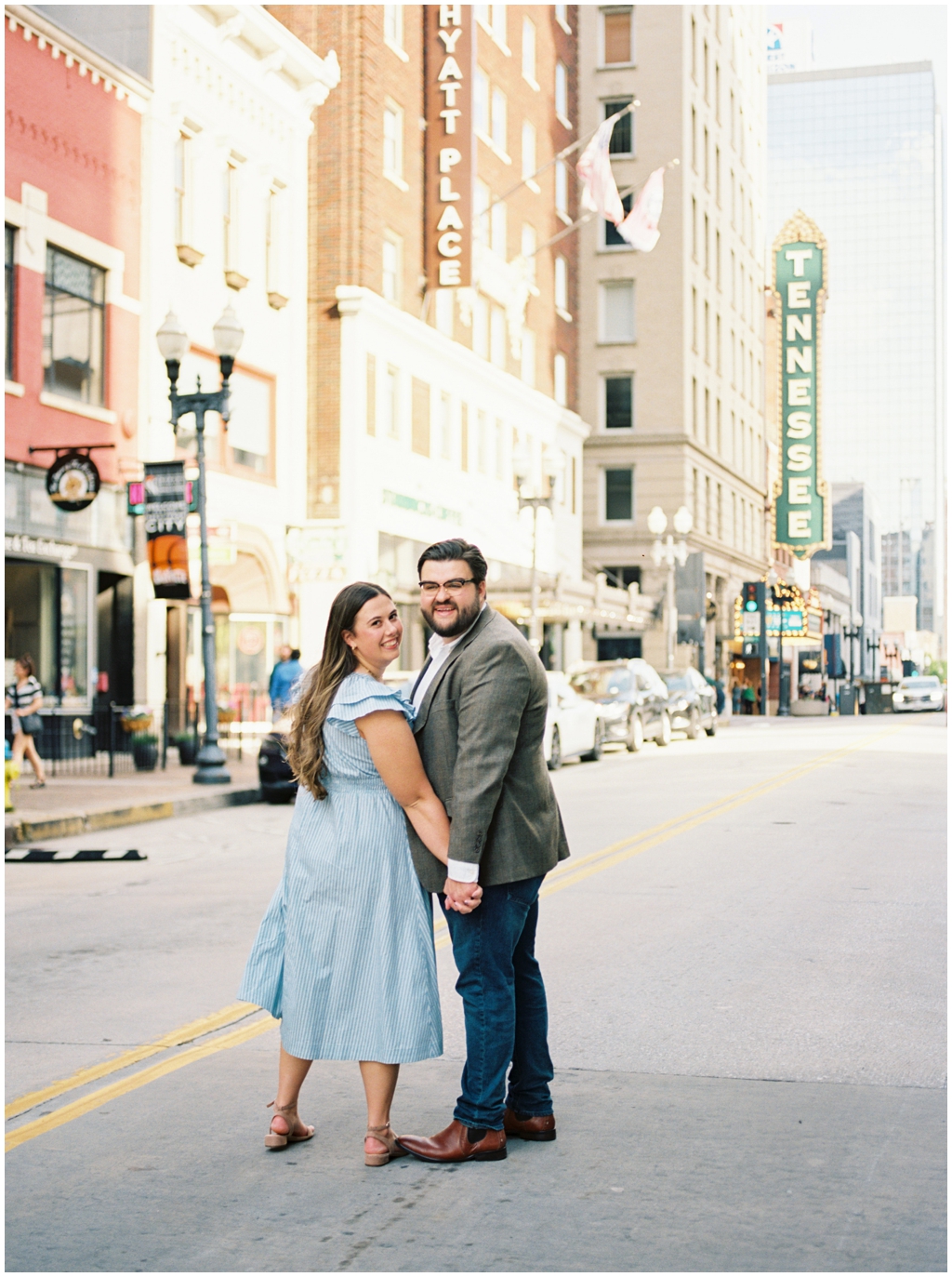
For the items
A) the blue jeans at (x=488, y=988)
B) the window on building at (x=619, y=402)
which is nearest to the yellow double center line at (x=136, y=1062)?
the blue jeans at (x=488, y=988)

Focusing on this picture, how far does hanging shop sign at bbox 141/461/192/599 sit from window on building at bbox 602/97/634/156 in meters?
39.9

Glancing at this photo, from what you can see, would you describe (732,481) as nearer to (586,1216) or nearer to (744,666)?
(744,666)

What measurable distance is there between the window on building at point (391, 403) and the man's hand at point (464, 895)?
98.6ft

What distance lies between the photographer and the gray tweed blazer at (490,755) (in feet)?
15.5

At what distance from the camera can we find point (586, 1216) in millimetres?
4285

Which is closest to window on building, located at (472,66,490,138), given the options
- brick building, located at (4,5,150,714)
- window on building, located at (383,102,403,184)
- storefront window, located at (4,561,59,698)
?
window on building, located at (383,102,403,184)

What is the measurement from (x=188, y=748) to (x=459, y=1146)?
58.7 ft

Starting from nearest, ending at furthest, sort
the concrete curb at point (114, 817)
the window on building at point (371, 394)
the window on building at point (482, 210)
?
the concrete curb at point (114, 817), the window on building at point (371, 394), the window on building at point (482, 210)

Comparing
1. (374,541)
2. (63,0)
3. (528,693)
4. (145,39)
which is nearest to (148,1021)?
(528,693)

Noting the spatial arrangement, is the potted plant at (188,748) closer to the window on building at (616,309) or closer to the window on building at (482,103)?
the window on building at (482,103)

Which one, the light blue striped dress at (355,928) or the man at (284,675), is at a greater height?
the man at (284,675)

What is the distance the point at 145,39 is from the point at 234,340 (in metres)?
9.92

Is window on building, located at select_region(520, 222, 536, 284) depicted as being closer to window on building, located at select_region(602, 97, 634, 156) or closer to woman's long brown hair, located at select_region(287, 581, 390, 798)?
window on building, located at select_region(602, 97, 634, 156)

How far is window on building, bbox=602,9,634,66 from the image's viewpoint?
185 ft
